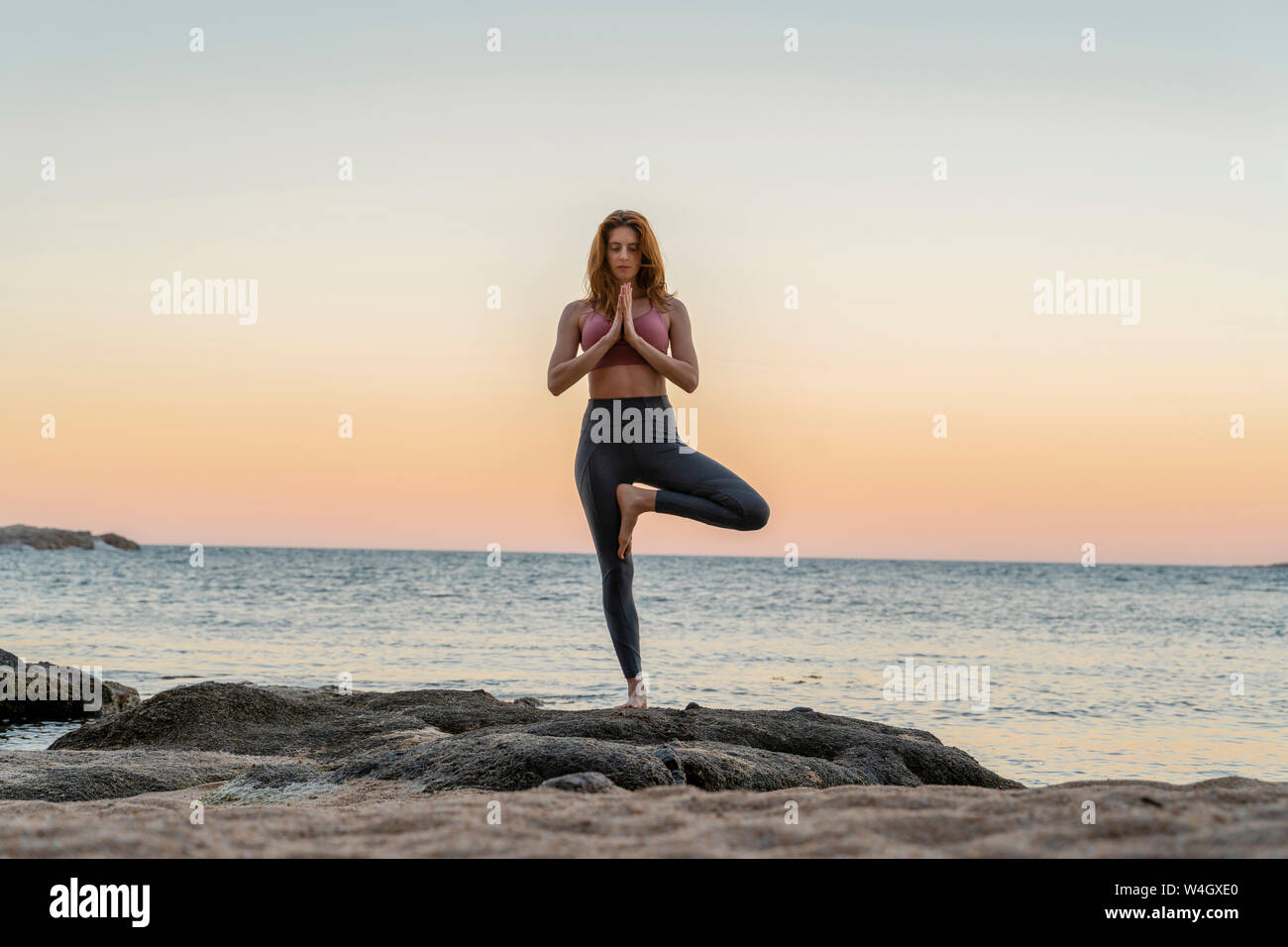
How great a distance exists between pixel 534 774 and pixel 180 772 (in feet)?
7.23

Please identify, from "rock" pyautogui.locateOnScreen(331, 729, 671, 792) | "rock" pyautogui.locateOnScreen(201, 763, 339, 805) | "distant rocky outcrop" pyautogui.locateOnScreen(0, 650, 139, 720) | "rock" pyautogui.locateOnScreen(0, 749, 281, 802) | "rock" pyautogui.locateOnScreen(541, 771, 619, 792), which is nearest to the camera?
"rock" pyautogui.locateOnScreen(541, 771, 619, 792)

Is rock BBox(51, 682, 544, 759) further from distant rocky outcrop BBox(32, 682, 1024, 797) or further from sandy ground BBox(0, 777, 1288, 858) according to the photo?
sandy ground BBox(0, 777, 1288, 858)

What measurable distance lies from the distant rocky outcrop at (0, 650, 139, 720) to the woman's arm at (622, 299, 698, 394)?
6.35 metres

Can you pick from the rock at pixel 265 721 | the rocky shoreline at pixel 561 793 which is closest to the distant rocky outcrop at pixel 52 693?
the rock at pixel 265 721

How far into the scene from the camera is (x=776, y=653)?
16062 millimetres

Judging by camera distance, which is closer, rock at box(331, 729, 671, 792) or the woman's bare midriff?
rock at box(331, 729, 671, 792)

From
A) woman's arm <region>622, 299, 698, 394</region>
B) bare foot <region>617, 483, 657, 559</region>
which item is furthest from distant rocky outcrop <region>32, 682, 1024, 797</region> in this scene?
woman's arm <region>622, 299, 698, 394</region>

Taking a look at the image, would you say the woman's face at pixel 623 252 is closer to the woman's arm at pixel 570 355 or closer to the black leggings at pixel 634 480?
the woman's arm at pixel 570 355

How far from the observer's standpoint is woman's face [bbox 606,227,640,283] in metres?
5.61

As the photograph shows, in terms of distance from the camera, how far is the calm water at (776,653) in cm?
984

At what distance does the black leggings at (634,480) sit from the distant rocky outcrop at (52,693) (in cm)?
562

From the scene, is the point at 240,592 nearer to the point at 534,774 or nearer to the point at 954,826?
the point at 534,774

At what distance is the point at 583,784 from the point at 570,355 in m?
2.80
